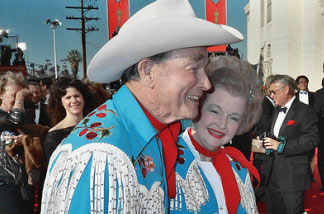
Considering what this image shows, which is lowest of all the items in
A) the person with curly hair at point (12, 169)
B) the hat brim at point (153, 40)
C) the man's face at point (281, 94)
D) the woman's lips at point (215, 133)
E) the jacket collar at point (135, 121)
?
the person with curly hair at point (12, 169)

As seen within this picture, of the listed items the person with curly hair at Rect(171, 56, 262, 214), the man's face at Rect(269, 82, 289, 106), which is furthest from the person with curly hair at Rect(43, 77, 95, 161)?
the man's face at Rect(269, 82, 289, 106)

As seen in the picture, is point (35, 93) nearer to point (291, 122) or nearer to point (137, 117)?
point (291, 122)

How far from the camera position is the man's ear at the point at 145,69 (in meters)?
1.19

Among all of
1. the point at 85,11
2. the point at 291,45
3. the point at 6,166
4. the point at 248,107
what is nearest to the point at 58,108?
the point at 6,166

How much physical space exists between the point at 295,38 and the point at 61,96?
1893cm

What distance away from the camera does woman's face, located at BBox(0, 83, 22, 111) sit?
3887 mm

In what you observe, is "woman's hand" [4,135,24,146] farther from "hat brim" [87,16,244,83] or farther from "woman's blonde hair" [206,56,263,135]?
"hat brim" [87,16,244,83]

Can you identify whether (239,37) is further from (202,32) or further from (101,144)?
(101,144)

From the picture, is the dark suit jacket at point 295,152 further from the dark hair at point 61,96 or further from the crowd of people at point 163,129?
the dark hair at point 61,96

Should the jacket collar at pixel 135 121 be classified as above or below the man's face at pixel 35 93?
below

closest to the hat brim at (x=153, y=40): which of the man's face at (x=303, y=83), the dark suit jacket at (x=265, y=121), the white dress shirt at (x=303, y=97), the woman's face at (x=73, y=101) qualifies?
the woman's face at (x=73, y=101)

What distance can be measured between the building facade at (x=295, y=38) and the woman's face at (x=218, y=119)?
16.7 meters

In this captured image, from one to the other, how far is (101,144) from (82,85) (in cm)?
305

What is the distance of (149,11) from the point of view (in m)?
1.24
